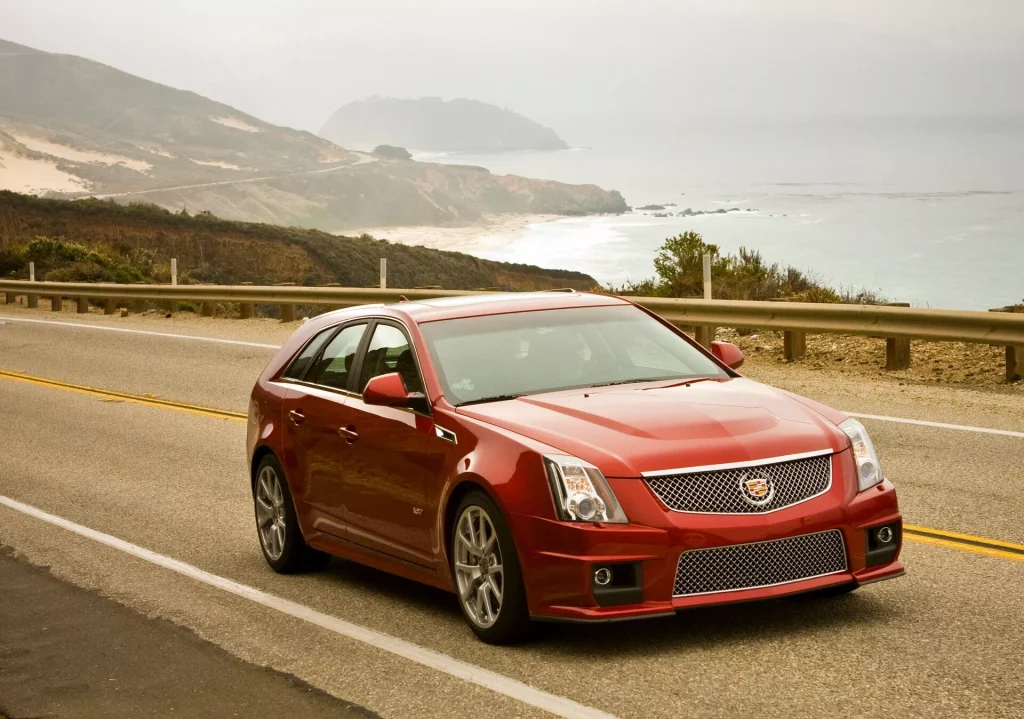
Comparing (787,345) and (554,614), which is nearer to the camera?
(554,614)

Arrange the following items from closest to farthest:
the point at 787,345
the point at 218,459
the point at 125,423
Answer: the point at 218,459 < the point at 125,423 < the point at 787,345

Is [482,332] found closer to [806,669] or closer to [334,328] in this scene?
[334,328]

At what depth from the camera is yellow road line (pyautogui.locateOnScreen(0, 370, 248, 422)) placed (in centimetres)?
1622

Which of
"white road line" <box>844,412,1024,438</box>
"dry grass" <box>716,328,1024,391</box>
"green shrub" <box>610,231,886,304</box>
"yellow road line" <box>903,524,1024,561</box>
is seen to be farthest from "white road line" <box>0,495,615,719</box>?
"green shrub" <box>610,231,886,304</box>

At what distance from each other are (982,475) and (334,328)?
15.3 feet

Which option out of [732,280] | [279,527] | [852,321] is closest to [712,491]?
[279,527]

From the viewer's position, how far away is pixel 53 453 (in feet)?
46.6

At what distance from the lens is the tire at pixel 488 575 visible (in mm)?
6348

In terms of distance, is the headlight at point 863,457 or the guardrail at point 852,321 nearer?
the headlight at point 863,457

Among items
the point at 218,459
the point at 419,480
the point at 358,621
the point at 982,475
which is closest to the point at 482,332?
the point at 419,480

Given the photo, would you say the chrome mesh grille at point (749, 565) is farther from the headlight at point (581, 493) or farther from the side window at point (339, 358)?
the side window at point (339, 358)

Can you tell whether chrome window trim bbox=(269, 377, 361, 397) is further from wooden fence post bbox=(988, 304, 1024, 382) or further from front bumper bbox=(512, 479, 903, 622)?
wooden fence post bbox=(988, 304, 1024, 382)

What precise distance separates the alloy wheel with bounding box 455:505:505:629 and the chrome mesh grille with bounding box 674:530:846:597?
2.58 ft

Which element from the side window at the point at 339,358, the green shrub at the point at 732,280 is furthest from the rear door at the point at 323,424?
the green shrub at the point at 732,280
